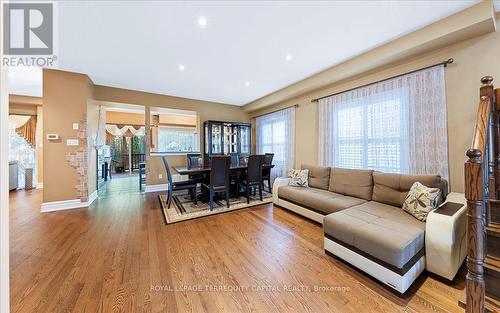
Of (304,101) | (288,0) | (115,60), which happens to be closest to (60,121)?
(115,60)

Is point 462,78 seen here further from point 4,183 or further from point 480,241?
point 4,183

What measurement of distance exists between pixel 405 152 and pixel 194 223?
11.0 feet

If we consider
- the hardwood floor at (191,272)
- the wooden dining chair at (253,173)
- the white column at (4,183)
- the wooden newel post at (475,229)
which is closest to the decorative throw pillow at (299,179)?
the wooden dining chair at (253,173)

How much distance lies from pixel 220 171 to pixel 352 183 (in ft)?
7.40

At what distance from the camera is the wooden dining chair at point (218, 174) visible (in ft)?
11.2

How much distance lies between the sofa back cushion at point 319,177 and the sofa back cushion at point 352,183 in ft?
0.35

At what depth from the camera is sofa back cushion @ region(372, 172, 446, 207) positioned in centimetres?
223

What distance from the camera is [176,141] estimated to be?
6.57 metres

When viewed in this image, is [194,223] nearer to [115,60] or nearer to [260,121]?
[115,60]

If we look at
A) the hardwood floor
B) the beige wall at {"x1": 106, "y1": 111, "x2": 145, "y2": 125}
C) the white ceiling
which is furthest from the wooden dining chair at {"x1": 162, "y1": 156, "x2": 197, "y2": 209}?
the beige wall at {"x1": 106, "y1": 111, "x2": 145, "y2": 125}

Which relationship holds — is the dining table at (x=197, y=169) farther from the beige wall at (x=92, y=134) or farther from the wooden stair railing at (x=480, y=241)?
the wooden stair railing at (x=480, y=241)

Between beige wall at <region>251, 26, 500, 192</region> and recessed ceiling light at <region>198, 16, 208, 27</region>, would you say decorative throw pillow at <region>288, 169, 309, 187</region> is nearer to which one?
beige wall at <region>251, 26, 500, 192</region>
